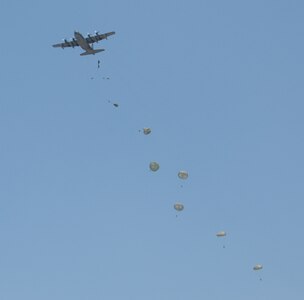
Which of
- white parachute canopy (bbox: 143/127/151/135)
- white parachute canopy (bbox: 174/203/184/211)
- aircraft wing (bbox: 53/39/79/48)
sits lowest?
white parachute canopy (bbox: 174/203/184/211)

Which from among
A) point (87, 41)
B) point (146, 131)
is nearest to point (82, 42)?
point (87, 41)

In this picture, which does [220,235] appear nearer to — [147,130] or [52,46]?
[147,130]

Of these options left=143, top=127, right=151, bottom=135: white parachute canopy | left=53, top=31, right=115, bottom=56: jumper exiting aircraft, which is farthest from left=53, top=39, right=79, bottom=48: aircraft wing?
left=143, top=127, right=151, bottom=135: white parachute canopy

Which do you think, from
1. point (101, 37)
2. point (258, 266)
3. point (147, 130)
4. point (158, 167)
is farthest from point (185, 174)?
point (101, 37)

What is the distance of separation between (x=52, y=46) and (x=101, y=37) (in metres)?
11.7

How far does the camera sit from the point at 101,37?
9025 cm

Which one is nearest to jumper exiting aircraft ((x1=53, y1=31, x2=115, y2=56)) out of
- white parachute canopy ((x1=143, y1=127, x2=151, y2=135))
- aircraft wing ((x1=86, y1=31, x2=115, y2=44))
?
aircraft wing ((x1=86, y1=31, x2=115, y2=44))

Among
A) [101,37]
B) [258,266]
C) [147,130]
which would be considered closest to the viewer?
[147,130]

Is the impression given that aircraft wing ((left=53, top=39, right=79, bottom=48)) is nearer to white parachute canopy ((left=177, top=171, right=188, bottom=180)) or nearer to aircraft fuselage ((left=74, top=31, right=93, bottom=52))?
aircraft fuselage ((left=74, top=31, right=93, bottom=52))

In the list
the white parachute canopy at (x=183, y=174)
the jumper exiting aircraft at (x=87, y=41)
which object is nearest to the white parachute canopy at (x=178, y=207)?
the white parachute canopy at (x=183, y=174)

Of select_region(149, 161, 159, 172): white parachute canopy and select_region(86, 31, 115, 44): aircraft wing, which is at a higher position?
select_region(86, 31, 115, 44): aircraft wing

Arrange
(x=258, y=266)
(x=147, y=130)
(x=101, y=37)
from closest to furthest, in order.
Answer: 1. (x=147, y=130)
2. (x=258, y=266)
3. (x=101, y=37)

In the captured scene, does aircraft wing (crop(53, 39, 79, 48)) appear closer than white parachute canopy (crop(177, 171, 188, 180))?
No

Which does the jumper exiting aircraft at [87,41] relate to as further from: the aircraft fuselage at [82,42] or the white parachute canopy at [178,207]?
the white parachute canopy at [178,207]
